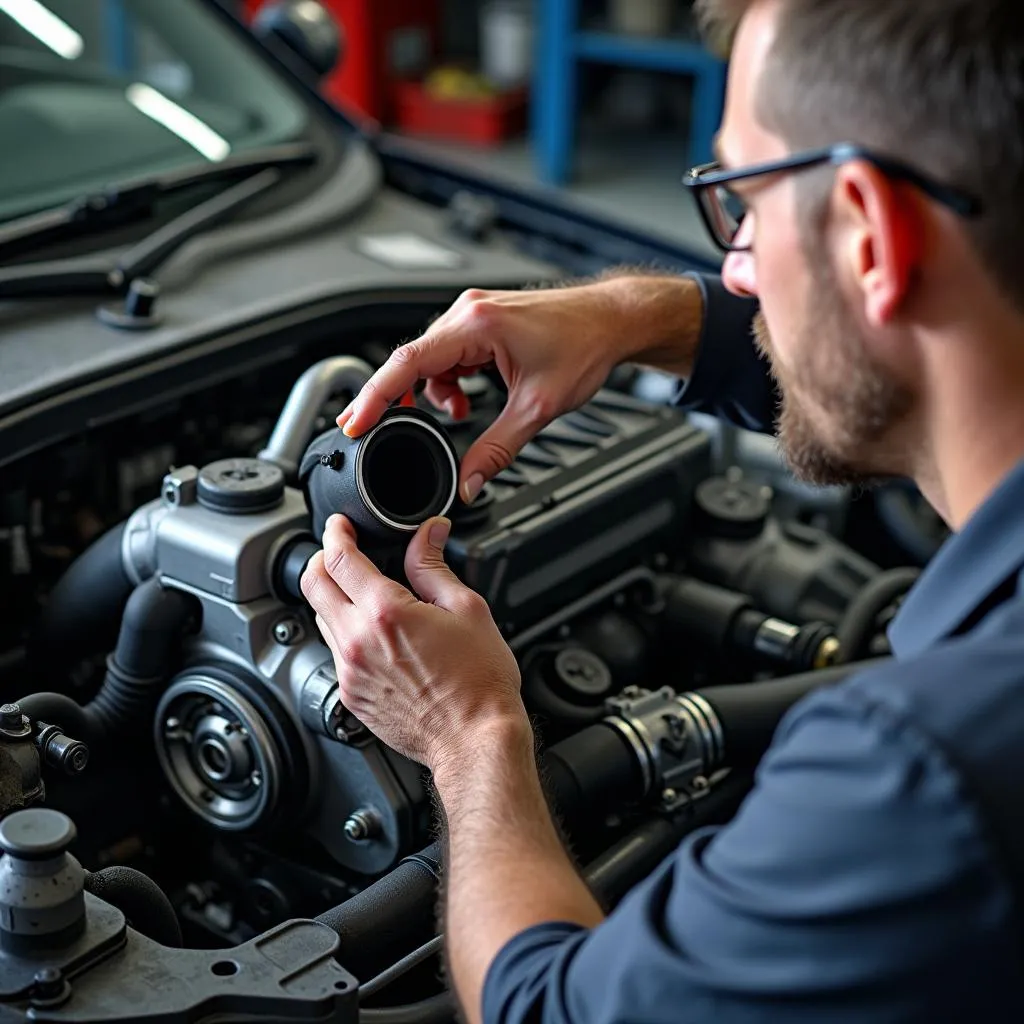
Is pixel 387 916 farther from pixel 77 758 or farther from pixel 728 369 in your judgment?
pixel 728 369

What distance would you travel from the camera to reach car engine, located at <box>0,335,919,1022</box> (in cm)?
107

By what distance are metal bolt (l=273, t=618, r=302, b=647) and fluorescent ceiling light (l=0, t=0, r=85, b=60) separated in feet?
3.74

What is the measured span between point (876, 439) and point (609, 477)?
517mm

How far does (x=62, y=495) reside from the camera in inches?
57.6

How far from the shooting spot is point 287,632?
1.24 meters

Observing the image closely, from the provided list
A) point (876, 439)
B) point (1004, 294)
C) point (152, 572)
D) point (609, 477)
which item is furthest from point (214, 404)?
point (1004, 294)

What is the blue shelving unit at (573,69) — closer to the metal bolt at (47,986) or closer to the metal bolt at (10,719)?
the metal bolt at (10,719)

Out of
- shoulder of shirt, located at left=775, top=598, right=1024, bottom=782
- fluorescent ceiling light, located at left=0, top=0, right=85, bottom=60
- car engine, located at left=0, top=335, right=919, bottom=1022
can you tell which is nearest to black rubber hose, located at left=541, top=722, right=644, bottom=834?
car engine, located at left=0, top=335, right=919, bottom=1022

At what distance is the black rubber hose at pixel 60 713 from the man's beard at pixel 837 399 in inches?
24.9

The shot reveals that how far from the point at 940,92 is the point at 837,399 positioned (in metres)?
0.20

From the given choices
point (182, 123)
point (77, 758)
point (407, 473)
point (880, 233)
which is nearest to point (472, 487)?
point (407, 473)

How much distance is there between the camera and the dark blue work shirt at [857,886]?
0.70 meters

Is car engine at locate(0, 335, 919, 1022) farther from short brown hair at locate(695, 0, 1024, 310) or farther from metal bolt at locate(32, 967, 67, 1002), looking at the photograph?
short brown hair at locate(695, 0, 1024, 310)

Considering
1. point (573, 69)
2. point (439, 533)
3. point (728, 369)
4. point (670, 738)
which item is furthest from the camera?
point (573, 69)
